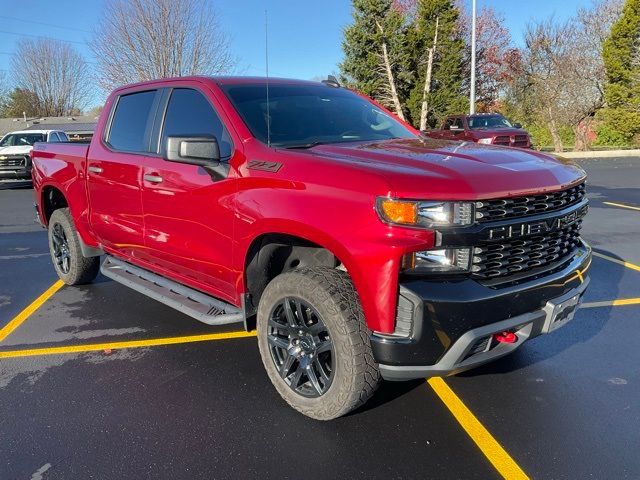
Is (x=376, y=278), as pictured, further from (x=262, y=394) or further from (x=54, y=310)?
(x=54, y=310)

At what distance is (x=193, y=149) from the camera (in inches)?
124

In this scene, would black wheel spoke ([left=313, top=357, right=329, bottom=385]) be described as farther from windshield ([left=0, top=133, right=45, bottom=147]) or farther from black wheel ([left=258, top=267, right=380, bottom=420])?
windshield ([left=0, top=133, right=45, bottom=147])

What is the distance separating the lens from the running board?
3533 millimetres

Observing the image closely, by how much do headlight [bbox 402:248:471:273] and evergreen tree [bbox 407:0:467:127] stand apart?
30.7 meters

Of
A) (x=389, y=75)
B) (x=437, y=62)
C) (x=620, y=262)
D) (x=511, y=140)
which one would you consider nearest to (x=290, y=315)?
(x=620, y=262)

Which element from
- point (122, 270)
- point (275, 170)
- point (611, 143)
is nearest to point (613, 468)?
point (275, 170)

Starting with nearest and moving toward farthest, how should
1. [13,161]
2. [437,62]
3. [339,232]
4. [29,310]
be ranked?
[339,232] → [29,310] → [13,161] → [437,62]

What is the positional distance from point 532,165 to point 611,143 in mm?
31710

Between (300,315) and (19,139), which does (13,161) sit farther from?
(300,315)

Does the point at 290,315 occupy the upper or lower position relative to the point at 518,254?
lower

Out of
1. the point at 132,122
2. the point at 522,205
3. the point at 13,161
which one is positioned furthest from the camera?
the point at 13,161

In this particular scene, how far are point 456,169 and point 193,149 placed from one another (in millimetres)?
1501

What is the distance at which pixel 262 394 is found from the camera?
3398 millimetres

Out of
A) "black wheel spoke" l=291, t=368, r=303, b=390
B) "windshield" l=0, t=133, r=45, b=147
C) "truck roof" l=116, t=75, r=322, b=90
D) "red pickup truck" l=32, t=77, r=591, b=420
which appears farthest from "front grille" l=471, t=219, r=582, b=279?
"windshield" l=0, t=133, r=45, b=147
